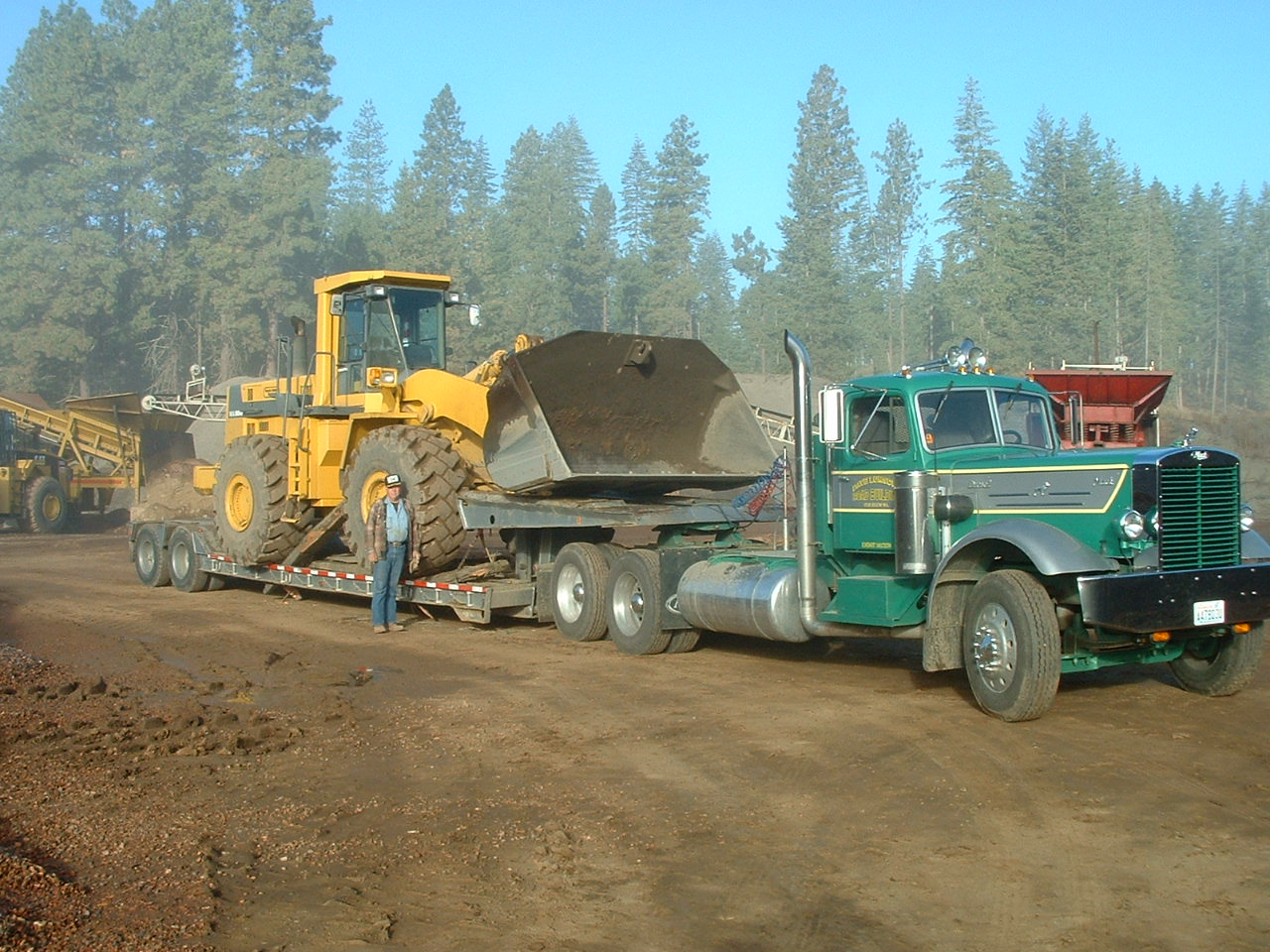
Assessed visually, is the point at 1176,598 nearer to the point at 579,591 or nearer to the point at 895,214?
the point at 579,591

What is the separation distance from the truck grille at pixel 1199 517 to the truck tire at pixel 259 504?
34.4 feet

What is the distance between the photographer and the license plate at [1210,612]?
813 centimetres

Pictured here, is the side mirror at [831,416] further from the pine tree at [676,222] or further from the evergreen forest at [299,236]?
the pine tree at [676,222]

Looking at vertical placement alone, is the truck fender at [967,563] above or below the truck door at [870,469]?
below

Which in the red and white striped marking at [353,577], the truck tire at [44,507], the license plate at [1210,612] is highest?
the truck tire at [44,507]

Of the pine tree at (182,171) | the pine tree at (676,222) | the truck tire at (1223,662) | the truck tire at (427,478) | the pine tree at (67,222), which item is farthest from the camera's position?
the pine tree at (676,222)

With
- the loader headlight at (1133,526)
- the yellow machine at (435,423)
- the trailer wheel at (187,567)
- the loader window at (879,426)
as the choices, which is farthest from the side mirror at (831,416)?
the trailer wheel at (187,567)

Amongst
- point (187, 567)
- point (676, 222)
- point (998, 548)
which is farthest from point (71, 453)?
point (676, 222)

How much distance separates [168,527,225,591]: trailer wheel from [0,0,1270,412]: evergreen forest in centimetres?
2703

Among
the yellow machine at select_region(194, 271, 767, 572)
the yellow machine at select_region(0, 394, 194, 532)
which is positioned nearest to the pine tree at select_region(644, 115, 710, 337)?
the yellow machine at select_region(0, 394, 194, 532)

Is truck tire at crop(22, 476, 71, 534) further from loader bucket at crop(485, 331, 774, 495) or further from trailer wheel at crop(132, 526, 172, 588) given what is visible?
loader bucket at crop(485, 331, 774, 495)

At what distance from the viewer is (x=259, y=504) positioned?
51.1 ft

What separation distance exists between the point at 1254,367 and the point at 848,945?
90086mm

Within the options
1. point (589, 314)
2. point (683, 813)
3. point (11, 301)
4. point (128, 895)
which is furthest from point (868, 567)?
point (589, 314)
